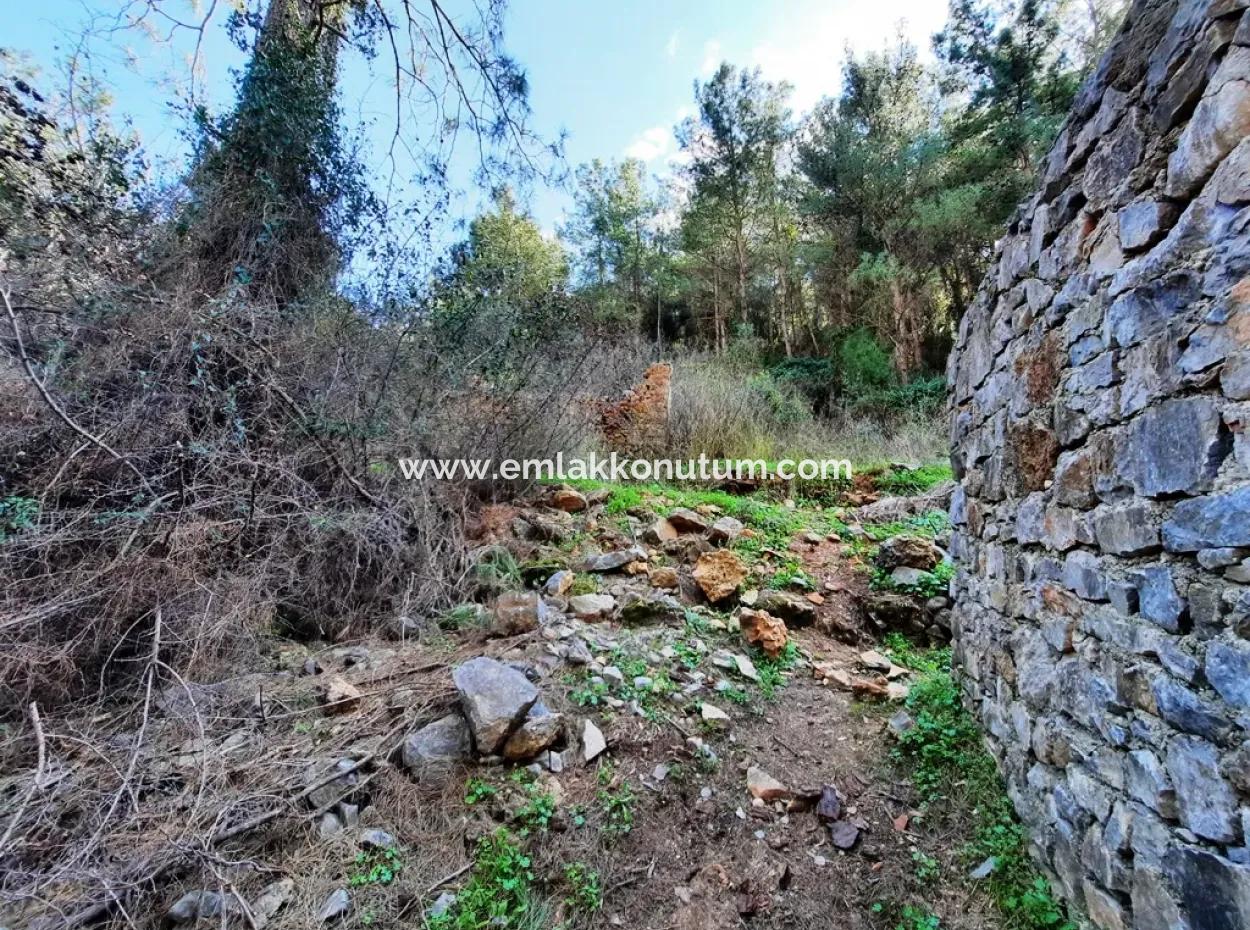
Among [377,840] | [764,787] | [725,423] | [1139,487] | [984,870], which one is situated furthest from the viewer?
[725,423]

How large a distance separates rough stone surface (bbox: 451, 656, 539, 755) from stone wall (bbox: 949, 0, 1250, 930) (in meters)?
1.68

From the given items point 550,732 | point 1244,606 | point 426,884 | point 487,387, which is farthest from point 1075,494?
point 487,387

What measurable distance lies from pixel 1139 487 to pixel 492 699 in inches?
79.2

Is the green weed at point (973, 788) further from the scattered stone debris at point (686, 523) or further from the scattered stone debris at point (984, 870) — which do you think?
the scattered stone debris at point (686, 523)

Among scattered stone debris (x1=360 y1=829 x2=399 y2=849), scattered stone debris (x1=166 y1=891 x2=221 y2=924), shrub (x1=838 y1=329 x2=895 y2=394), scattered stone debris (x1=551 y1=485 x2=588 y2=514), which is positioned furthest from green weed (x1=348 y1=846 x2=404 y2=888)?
shrub (x1=838 y1=329 x2=895 y2=394)

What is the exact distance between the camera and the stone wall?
2.97 feet

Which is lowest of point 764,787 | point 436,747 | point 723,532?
point 764,787

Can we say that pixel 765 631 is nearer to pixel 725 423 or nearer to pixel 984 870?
pixel 984 870

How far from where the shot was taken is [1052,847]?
1.45 m

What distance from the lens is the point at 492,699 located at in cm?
201

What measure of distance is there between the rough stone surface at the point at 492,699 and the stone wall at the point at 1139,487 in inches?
66.1

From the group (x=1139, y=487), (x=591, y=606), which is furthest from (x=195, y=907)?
(x=1139, y=487)

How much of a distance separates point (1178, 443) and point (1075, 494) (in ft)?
1.33

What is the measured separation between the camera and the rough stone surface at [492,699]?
6.38 feet
